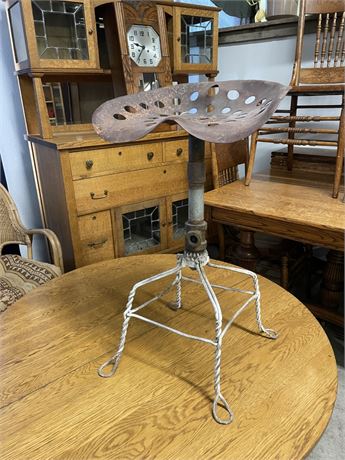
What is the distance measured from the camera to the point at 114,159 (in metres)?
1.79

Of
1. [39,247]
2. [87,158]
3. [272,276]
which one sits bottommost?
[272,276]

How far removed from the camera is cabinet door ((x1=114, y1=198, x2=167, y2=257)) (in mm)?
1924

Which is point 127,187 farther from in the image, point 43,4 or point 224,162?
point 43,4

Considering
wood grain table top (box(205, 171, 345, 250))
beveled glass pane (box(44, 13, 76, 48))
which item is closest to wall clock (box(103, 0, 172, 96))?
beveled glass pane (box(44, 13, 76, 48))

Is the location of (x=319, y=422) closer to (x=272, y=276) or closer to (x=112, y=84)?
(x=272, y=276)

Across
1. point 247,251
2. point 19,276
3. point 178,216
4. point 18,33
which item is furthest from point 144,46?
point 19,276

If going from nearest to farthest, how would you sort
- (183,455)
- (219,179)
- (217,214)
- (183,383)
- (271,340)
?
(183,455) < (183,383) < (271,340) < (217,214) < (219,179)

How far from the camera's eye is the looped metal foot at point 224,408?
646mm

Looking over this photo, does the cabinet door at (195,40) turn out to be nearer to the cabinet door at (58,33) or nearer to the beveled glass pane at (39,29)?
the cabinet door at (58,33)

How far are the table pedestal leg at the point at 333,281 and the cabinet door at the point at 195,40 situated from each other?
1303 millimetres

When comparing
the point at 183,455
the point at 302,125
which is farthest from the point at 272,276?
the point at 183,455

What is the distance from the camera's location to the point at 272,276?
7.16 feet

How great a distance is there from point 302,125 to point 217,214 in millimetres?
965

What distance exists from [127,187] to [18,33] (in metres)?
0.84
